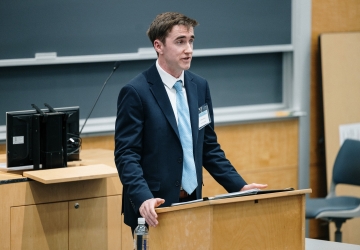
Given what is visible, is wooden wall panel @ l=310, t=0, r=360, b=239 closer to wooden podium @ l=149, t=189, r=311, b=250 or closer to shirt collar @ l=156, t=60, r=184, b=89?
shirt collar @ l=156, t=60, r=184, b=89

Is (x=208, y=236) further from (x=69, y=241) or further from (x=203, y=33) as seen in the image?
(x=203, y=33)

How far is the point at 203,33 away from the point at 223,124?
785mm

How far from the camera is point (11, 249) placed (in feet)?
12.1

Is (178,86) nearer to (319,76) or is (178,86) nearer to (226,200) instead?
(226,200)

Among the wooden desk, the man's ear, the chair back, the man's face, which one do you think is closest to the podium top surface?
the man's face

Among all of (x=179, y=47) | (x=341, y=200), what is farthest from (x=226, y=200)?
(x=341, y=200)

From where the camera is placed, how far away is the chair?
4.82 m

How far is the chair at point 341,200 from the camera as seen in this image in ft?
15.8

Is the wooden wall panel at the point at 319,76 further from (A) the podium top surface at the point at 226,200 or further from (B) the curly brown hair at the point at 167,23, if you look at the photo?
(A) the podium top surface at the point at 226,200

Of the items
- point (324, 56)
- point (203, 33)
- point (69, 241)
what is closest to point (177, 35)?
point (69, 241)

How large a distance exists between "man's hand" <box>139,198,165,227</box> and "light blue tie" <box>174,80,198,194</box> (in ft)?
1.40

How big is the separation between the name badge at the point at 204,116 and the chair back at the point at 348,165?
248 centimetres

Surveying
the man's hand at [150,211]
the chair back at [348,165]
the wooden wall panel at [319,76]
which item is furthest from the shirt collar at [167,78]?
the wooden wall panel at [319,76]

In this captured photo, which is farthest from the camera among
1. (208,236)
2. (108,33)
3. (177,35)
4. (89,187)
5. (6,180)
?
Answer: (108,33)
